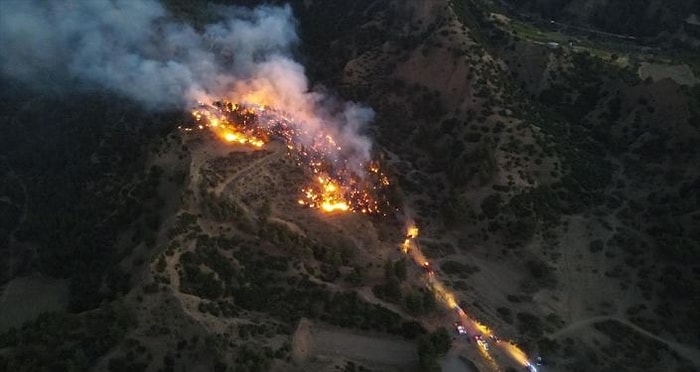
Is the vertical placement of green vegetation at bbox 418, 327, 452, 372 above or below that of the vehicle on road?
below

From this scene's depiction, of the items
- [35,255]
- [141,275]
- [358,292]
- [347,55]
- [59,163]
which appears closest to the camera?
[141,275]

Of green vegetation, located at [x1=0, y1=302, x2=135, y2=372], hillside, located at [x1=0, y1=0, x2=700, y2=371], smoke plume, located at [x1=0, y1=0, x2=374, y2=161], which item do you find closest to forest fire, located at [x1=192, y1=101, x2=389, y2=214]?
hillside, located at [x1=0, y1=0, x2=700, y2=371]

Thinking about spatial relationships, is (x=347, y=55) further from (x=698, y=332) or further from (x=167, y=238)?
(x=698, y=332)

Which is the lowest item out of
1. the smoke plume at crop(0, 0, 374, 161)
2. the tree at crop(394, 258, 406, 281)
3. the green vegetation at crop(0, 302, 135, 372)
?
the green vegetation at crop(0, 302, 135, 372)

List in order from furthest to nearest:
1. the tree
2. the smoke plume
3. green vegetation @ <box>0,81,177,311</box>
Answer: the smoke plume, green vegetation @ <box>0,81,177,311</box>, the tree

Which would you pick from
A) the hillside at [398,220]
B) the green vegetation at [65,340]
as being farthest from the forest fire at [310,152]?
the green vegetation at [65,340]

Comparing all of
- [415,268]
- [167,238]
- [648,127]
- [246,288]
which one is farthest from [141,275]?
[648,127]

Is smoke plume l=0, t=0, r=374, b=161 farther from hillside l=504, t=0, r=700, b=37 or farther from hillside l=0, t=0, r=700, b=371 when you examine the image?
hillside l=504, t=0, r=700, b=37

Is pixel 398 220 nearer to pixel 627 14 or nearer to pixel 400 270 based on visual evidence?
pixel 400 270
